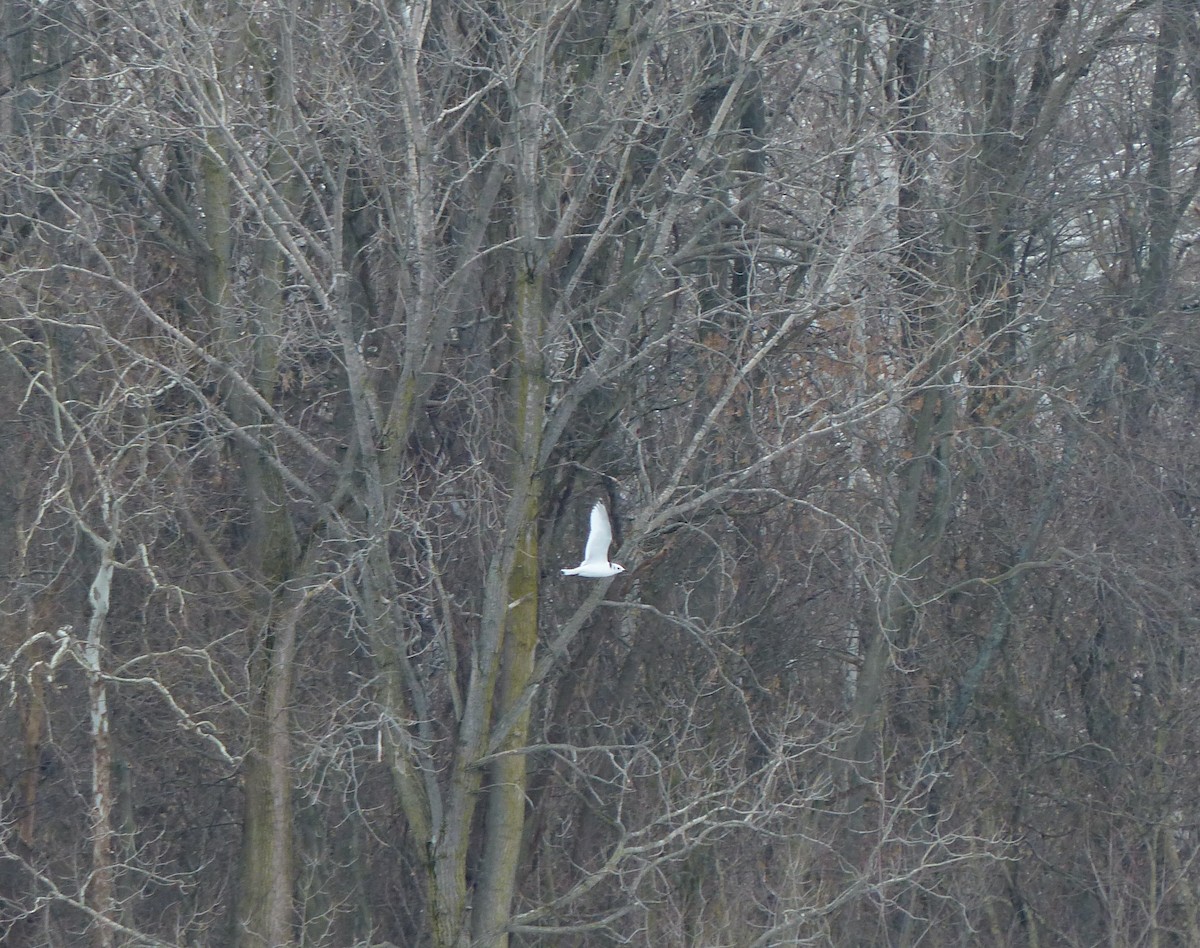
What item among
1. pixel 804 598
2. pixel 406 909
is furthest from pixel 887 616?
pixel 406 909

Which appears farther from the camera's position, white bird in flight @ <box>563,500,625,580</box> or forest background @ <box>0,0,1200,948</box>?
forest background @ <box>0,0,1200,948</box>

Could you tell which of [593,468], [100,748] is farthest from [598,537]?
[100,748]

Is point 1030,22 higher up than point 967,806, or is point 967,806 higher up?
point 1030,22

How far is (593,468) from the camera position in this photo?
1027 centimetres

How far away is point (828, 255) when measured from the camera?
8547 mm

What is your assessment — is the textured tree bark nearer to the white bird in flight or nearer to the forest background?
the forest background

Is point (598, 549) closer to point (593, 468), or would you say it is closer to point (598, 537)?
point (598, 537)

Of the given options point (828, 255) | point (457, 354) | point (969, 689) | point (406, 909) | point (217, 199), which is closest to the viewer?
point (828, 255)

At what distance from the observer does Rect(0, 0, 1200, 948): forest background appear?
8.57 m

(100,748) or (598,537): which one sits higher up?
(598,537)

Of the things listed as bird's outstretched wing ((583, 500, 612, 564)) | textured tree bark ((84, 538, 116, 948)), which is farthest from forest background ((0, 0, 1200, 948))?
bird's outstretched wing ((583, 500, 612, 564))

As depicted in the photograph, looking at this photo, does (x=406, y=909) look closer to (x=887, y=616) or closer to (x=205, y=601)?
(x=205, y=601)

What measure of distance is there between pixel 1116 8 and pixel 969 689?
5478mm

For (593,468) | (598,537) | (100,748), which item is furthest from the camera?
(593,468)
